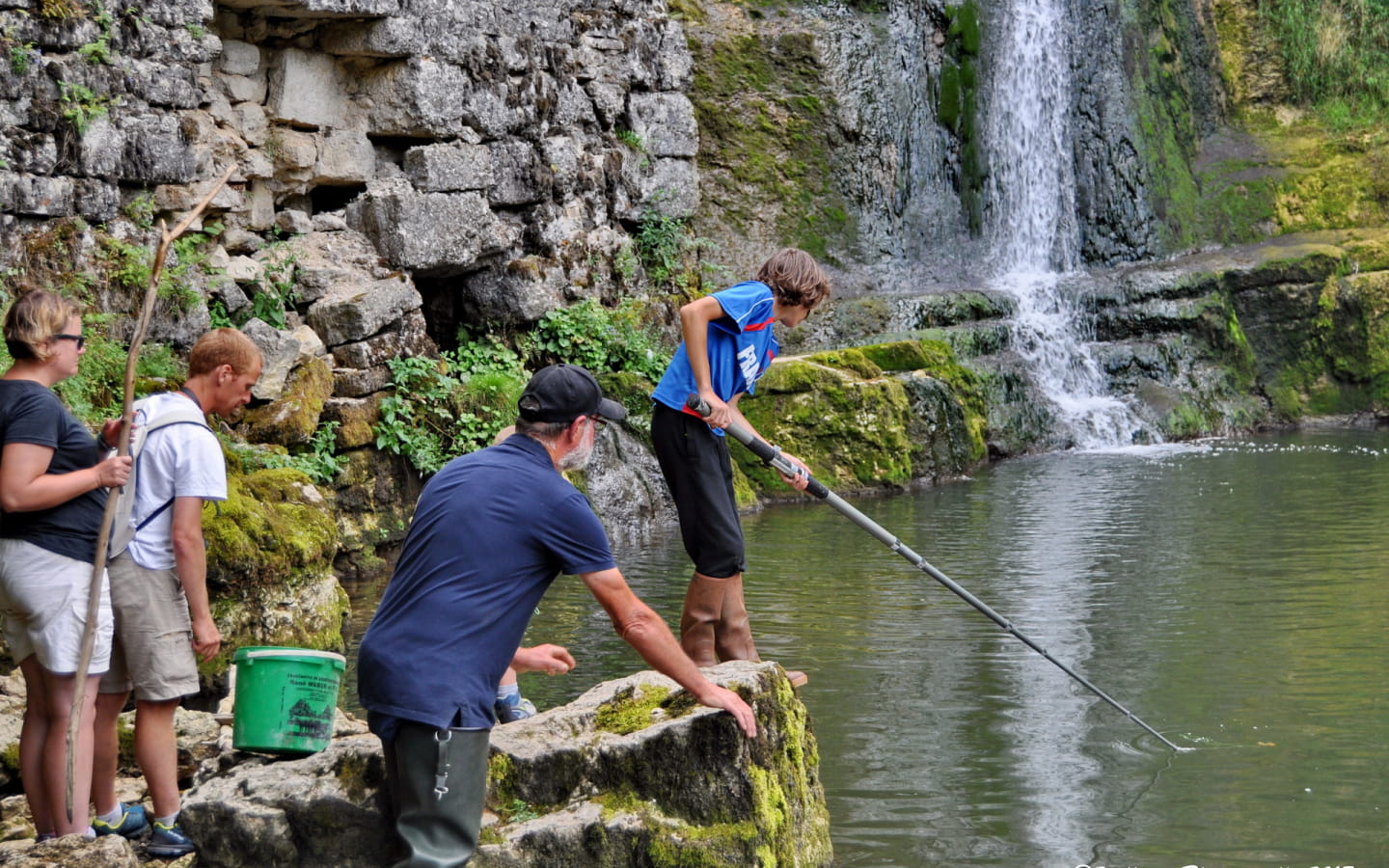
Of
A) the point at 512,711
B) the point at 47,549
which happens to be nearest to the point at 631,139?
the point at 512,711

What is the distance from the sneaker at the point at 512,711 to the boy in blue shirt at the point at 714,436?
0.89 m

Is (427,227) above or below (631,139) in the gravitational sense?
below

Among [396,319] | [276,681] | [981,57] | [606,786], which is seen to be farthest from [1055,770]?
[981,57]

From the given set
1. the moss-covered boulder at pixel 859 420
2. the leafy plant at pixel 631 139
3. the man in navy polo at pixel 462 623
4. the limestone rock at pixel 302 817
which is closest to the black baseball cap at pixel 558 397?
the man in navy polo at pixel 462 623

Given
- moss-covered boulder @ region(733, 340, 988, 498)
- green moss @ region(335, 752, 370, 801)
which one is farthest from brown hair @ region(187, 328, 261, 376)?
moss-covered boulder @ region(733, 340, 988, 498)

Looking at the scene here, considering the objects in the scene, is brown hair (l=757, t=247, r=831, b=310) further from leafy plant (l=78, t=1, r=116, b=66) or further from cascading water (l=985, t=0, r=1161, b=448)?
cascading water (l=985, t=0, r=1161, b=448)

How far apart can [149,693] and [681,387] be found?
2.24m

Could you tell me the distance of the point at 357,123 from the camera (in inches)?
496

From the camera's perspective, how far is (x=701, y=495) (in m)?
5.50

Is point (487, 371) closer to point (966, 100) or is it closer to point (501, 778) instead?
point (501, 778)

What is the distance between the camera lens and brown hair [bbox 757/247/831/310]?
18.5 feet

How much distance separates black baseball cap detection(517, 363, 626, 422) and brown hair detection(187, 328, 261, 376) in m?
1.20

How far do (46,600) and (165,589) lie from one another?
346 mm

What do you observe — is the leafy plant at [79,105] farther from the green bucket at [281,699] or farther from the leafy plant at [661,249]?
the green bucket at [281,699]
